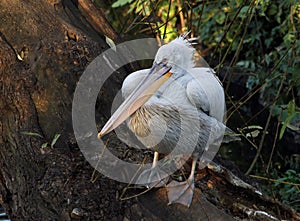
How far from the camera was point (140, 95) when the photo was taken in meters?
2.88

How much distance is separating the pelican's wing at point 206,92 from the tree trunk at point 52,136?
0.38m

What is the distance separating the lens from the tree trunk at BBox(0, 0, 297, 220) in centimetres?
259

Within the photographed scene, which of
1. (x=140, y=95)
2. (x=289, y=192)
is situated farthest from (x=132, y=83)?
(x=289, y=192)

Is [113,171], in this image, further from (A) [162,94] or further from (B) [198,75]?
(B) [198,75]

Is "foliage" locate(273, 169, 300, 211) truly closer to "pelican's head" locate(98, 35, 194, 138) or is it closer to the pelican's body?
the pelican's body

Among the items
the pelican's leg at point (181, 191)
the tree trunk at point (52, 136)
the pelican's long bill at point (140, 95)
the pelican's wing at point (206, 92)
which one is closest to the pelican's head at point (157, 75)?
the pelican's long bill at point (140, 95)

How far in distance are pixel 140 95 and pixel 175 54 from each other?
349 millimetres

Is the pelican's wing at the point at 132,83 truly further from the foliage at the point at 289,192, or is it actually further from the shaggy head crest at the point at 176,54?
the foliage at the point at 289,192

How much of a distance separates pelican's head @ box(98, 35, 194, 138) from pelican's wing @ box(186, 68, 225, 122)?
103 mm

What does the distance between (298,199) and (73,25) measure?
2.61 metres

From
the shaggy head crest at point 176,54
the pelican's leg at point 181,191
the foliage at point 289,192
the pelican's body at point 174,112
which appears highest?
the shaggy head crest at point 176,54

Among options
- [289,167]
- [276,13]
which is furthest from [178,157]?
[276,13]

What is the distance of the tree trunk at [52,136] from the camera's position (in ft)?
8.49

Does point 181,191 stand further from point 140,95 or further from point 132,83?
point 132,83
